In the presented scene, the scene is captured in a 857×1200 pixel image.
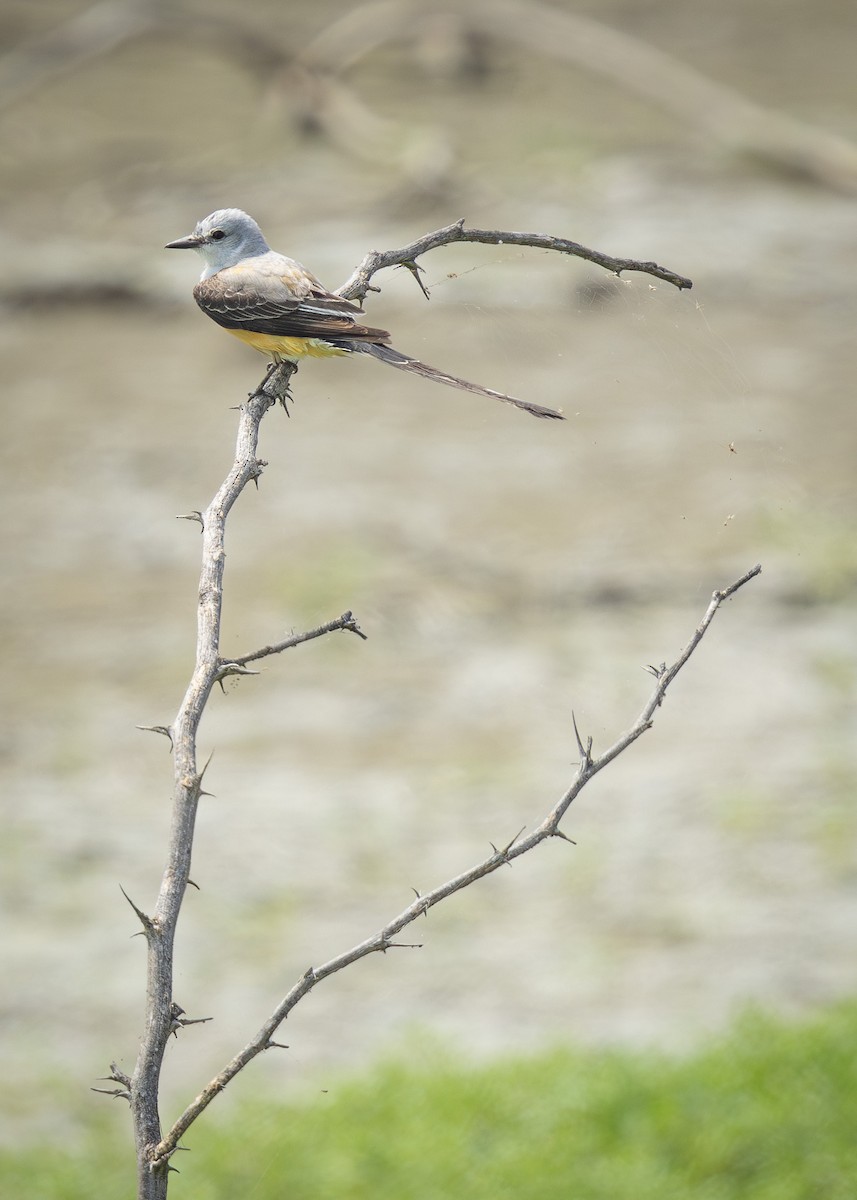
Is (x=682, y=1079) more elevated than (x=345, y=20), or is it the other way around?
(x=345, y=20)

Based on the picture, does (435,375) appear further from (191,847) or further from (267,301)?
(191,847)

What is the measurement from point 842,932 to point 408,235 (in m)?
7.79

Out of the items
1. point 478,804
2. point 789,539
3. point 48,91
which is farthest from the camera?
point 48,91

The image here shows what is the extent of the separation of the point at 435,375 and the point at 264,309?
48cm

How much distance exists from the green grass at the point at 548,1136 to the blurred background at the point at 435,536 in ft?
1.24

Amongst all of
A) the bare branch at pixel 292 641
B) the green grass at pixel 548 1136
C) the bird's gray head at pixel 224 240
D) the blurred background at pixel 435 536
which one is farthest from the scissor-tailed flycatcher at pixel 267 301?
the green grass at pixel 548 1136

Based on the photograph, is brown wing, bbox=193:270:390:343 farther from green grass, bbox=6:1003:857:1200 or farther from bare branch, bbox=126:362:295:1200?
green grass, bbox=6:1003:857:1200

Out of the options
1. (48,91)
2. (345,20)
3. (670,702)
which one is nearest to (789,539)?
(670,702)

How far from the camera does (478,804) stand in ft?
22.6

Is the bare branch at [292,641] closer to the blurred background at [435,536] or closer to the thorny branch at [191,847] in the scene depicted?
the thorny branch at [191,847]

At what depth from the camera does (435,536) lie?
30.2ft

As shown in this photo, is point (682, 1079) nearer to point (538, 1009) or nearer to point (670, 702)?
point (538, 1009)

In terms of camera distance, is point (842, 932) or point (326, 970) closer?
point (326, 970)

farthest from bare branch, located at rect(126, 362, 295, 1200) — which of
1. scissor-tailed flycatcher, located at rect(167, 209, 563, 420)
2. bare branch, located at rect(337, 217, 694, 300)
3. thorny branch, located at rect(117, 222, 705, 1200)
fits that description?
scissor-tailed flycatcher, located at rect(167, 209, 563, 420)
